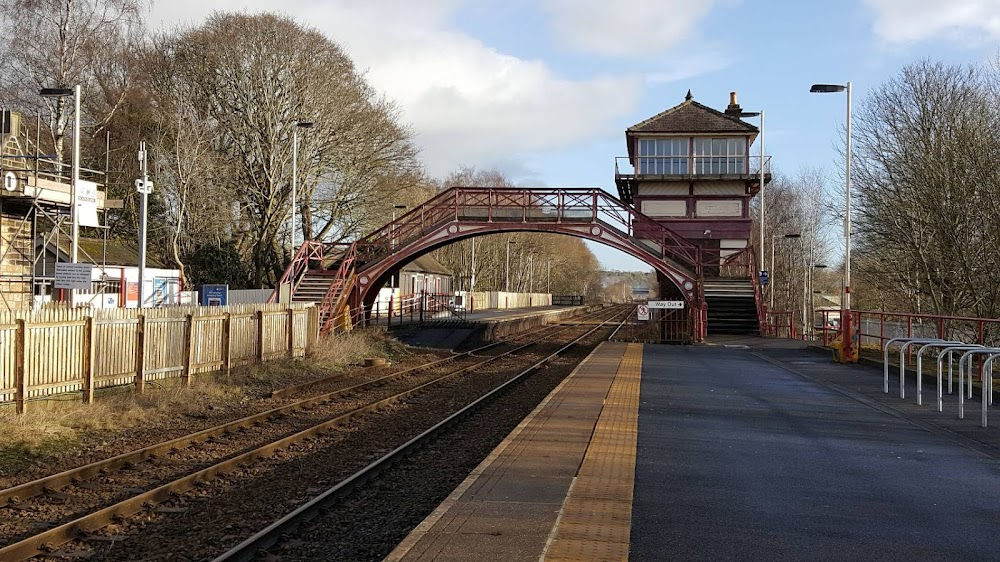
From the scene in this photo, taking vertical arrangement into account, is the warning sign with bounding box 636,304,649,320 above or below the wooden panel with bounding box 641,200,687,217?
below

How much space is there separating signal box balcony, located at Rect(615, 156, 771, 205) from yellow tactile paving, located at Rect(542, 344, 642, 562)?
97.4 feet

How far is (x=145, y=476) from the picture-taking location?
8758 mm

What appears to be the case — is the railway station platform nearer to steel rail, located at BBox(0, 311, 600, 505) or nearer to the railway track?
the railway track

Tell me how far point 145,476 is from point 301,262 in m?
21.7

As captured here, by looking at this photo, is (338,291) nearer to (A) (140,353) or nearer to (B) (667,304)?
(B) (667,304)

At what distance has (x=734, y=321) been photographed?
106ft

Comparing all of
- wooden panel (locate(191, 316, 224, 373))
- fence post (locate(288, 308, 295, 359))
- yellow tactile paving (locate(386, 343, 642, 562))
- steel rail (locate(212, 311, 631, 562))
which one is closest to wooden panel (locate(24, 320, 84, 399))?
wooden panel (locate(191, 316, 224, 373))

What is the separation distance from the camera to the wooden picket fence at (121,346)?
37.3 feet

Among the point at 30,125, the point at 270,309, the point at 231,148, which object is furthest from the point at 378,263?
the point at 30,125

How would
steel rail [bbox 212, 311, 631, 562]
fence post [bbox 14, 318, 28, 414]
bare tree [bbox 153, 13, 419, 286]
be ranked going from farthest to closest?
bare tree [bbox 153, 13, 419, 286]
fence post [bbox 14, 318, 28, 414]
steel rail [bbox 212, 311, 631, 562]

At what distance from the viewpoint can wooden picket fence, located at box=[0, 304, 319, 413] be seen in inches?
447

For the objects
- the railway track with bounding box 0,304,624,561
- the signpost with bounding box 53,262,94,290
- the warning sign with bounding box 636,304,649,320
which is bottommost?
the railway track with bounding box 0,304,624,561

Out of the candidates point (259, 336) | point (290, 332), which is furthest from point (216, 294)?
point (259, 336)

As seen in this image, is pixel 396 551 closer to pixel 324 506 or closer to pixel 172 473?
pixel 324 506
